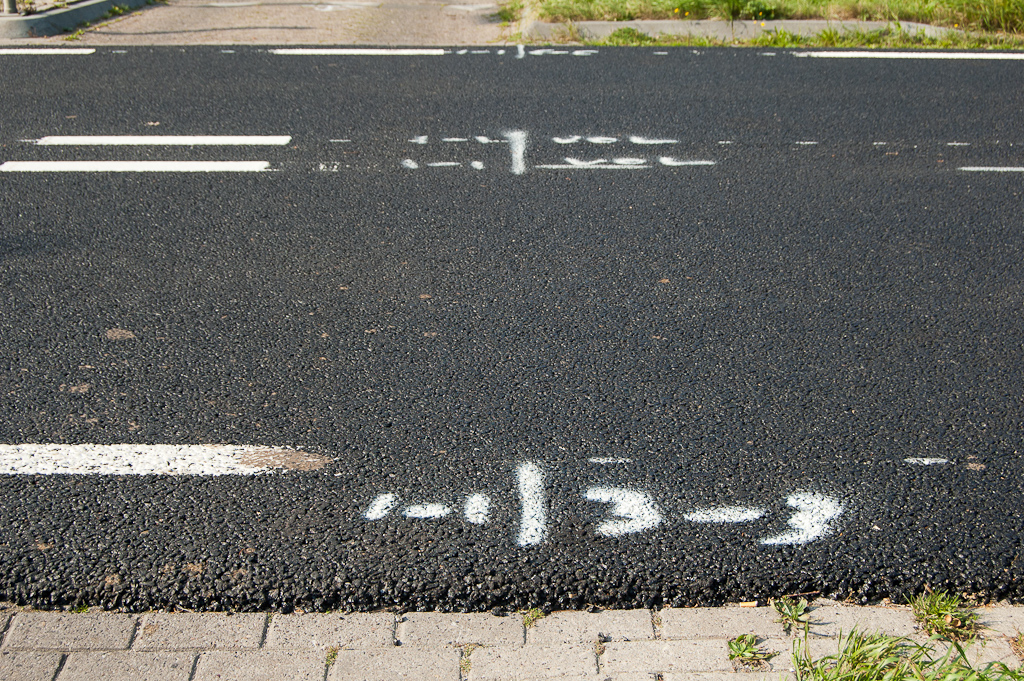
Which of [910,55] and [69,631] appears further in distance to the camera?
[910,55]

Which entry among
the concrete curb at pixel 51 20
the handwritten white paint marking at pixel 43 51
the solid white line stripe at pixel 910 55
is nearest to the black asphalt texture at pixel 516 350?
the solid white line stripe at pixel 910 55

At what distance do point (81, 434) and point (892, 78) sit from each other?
23.2ft

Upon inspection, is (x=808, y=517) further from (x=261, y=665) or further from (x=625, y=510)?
(x=261, y=665)

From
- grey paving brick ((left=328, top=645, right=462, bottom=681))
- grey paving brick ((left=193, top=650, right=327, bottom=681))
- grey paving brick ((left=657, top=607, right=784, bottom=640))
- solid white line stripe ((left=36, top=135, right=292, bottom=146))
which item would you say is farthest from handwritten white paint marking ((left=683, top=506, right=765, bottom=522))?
solid white line stripe ((left=36, top=135, right=292, bottom=146))

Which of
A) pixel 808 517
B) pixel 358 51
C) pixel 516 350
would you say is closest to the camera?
pixel 808 517

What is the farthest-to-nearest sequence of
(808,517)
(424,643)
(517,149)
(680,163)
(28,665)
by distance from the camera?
(517,149) < (680,163) < (808,517) < (424,643) < (28,665)

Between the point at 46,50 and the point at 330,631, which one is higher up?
the point at 46,50

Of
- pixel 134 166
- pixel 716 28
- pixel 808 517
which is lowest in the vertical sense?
pixel 808 517

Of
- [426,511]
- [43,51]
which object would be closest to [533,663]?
[426,511]

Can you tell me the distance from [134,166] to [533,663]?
15.0 feet

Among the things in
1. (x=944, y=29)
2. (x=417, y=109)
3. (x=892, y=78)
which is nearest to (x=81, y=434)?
(x=417, y=109)

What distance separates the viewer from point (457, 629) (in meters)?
2.43

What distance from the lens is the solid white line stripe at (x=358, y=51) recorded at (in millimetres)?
8672

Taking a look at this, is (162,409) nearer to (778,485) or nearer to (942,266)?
(778,485)
